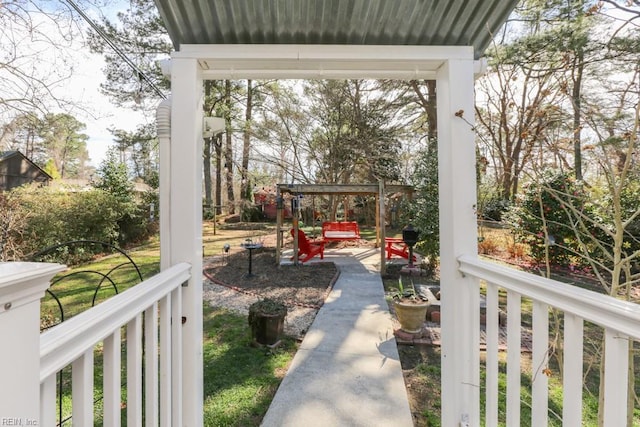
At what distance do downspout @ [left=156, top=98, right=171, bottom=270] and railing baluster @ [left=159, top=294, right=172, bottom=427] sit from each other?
1.19 feet

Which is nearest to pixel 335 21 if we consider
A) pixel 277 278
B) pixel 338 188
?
pixel 277 278

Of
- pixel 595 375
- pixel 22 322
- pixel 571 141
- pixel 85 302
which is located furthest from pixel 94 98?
pixel 595 375

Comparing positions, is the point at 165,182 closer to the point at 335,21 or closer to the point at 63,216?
the point at 335,21

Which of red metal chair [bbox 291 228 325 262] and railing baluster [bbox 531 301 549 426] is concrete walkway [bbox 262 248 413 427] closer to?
railing baluster [bbox 531 301 549 426]

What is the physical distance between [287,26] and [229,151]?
14.0 metres

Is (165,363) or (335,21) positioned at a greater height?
(335,21)

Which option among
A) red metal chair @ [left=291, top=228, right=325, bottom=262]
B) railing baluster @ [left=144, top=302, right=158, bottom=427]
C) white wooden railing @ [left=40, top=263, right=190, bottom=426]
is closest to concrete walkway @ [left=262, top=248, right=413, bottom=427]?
white wooden railing @ [left=40, top=263, right=190, bottom=426]

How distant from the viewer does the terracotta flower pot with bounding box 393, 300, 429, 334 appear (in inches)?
141

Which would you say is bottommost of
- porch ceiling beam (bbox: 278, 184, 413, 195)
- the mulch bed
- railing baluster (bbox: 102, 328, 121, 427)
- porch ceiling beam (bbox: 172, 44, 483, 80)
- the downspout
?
the mulch bed

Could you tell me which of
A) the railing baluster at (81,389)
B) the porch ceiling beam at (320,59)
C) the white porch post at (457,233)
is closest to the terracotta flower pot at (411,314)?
the white porch post at (457,233)

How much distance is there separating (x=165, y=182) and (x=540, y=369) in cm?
189

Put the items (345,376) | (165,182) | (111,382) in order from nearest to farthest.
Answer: (111,382) < (165,182) < (345,376)

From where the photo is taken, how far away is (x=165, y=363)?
4.56 ft

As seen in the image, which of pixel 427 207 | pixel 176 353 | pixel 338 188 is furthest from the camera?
pixel 338 188
